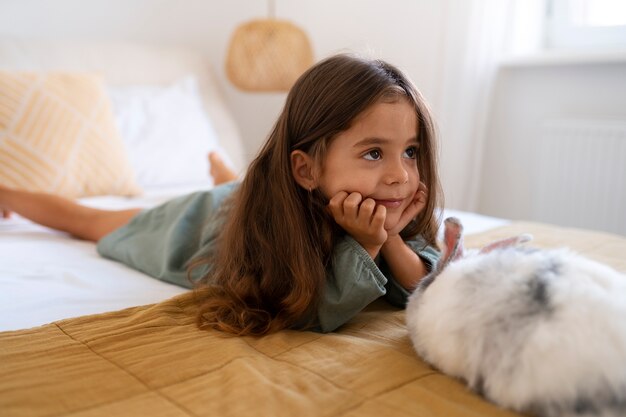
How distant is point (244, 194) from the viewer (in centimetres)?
99

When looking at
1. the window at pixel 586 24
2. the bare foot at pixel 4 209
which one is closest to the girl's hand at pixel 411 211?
the bare foot at pixel 4 209

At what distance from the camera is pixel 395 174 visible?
2.95ft

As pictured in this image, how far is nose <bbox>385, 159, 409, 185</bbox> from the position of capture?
90cm

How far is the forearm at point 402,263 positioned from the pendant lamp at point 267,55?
1509 millimetres

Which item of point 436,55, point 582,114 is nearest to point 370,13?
point 436,55

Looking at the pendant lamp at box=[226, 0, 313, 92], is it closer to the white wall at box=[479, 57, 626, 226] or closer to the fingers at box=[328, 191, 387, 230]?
the white wall at box=[479, 57, 626, 226]

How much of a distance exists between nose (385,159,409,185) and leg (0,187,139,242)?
0.75 meters

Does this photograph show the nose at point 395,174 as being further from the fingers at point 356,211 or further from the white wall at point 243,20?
the white wall at point 243,20

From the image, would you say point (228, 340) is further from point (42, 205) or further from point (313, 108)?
point (42, 205)

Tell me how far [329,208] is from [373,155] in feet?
0.34

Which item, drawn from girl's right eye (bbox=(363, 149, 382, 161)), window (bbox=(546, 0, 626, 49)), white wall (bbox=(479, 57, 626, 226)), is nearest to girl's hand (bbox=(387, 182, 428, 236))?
girl's right eye (bbox=(363, 149, 382, 161))

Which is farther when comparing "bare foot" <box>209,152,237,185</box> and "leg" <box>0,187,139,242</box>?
"bare foot" <box>209,152,237,185</box>

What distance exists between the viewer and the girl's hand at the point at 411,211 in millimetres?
955

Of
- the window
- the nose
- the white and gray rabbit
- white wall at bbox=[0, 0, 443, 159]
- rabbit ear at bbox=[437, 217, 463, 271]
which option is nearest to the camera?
the white and gray rabbit
